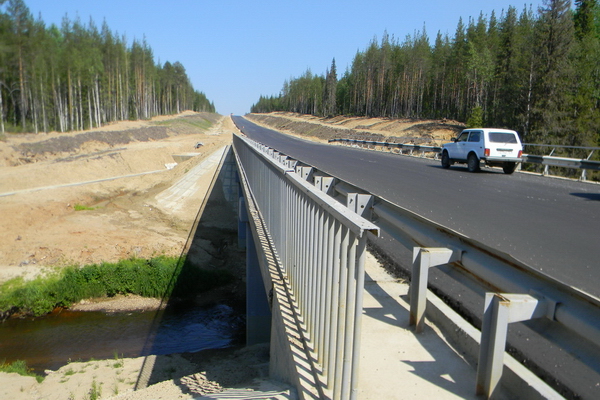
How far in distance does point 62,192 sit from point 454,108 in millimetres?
79943

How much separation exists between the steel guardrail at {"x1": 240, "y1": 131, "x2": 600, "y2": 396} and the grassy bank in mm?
17722

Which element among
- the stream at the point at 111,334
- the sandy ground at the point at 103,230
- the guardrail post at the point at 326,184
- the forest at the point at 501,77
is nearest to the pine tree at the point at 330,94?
the forest at the point at 501,77

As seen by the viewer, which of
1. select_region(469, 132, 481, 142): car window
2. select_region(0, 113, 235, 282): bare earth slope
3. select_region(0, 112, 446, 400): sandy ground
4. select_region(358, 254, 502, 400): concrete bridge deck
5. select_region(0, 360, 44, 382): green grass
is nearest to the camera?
select_region(358, 254, 502, 400): concrete bridge deck

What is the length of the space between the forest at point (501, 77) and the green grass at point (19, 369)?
39.6 m

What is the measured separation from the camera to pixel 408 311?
4402 mm

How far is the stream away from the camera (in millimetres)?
15945

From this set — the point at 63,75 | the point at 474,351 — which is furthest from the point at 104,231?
the point at 63,75

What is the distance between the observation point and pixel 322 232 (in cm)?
344

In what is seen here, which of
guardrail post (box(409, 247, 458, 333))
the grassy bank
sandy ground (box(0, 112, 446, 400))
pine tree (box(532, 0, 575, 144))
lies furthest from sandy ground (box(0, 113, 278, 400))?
pine tree (box(532, 0, 575, 144))

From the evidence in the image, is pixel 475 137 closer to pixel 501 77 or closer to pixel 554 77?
pixel 554 77

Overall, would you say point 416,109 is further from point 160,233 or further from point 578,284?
point 578,284

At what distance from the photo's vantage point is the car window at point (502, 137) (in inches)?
773

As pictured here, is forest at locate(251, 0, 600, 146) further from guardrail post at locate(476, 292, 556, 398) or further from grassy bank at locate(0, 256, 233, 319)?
guardrail post at locate(476, 292, 556, 398)

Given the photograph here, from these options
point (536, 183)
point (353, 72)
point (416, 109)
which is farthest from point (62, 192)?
point (353, 72)
